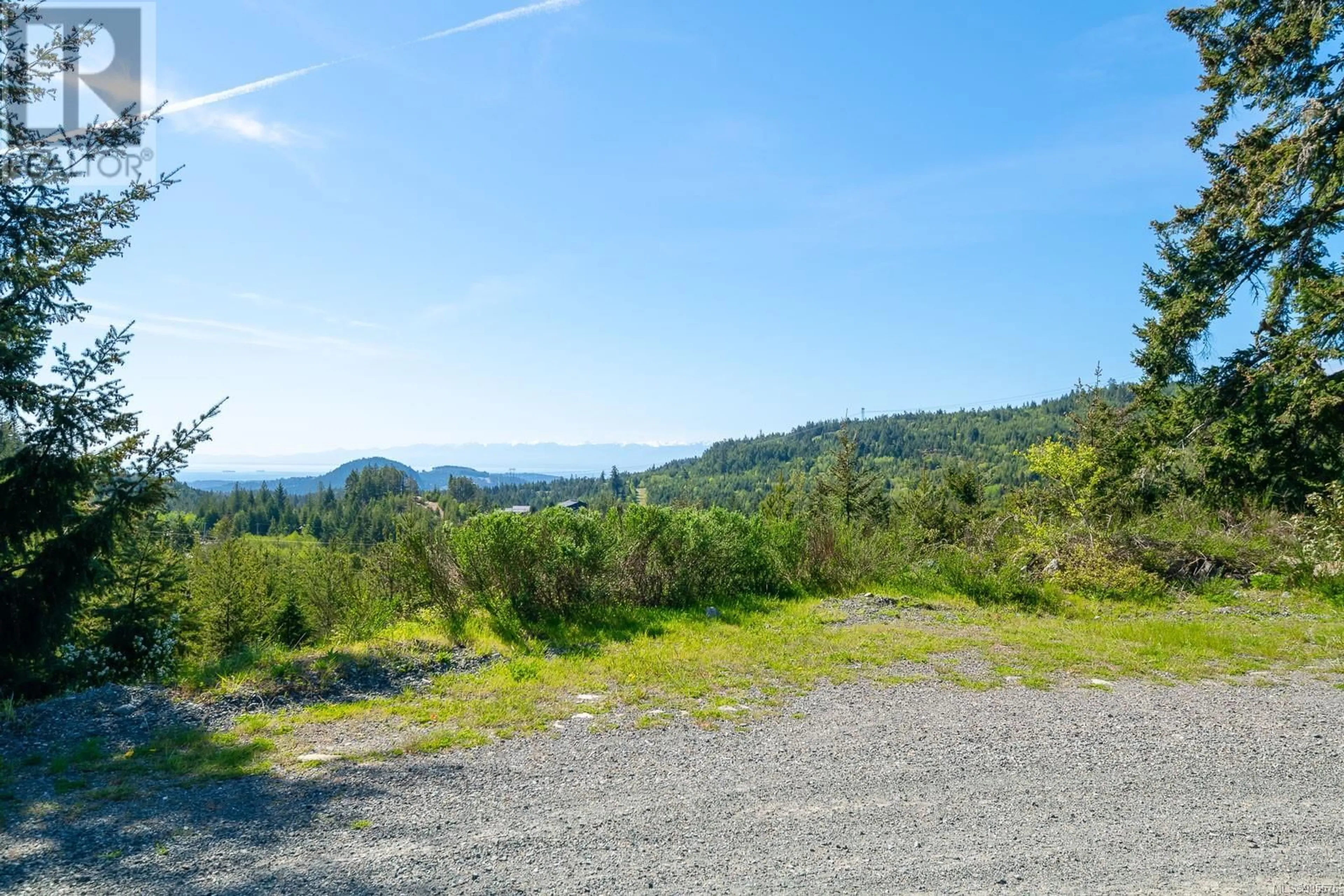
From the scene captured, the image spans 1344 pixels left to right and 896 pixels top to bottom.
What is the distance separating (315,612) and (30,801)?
21451 millimetres

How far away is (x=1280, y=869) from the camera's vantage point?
10.6 ft

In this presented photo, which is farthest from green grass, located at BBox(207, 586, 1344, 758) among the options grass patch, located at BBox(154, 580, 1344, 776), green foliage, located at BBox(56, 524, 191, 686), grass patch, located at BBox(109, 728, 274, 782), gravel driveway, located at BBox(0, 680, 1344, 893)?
green foliage, located at BBox(56, 524, 191, 686)

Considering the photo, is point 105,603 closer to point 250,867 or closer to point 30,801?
point 30,801

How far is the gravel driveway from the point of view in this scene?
3.14m

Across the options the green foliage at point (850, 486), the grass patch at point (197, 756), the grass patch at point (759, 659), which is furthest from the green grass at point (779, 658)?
the green foliage at point (850, 486)

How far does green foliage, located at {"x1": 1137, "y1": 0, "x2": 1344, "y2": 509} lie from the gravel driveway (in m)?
9.24

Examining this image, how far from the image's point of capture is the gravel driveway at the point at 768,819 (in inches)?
124

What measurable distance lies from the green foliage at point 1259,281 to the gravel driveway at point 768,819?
924cm

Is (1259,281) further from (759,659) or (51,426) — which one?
(51,426)

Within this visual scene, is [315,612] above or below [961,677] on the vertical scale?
below

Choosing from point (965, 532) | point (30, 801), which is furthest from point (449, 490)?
point (30, 801)

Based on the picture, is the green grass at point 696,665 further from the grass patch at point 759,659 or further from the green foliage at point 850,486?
the green foliage at point 850,486

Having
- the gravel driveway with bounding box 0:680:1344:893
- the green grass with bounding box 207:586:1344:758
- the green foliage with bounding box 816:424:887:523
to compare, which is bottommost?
the green grass with bounding box 207:586:1344:758

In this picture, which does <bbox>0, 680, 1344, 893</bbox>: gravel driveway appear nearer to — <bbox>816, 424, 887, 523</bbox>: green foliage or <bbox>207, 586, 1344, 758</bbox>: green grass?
<bbox>207, 586, 1344, 758</bbox>: green grass
